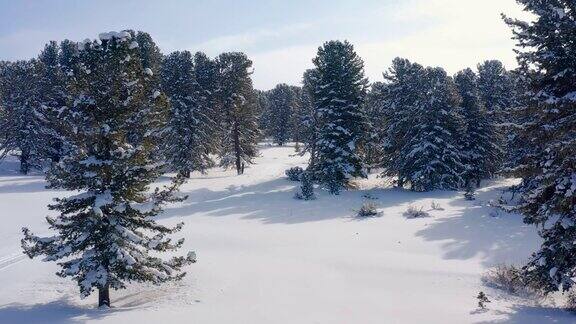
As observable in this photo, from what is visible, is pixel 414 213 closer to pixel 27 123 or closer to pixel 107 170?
pixel 107 170

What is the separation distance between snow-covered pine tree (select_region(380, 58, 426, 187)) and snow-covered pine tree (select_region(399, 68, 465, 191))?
18 centimetres

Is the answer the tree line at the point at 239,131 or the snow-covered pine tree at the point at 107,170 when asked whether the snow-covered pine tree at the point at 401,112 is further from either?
the snow-covered pine tree at the point at 107,170

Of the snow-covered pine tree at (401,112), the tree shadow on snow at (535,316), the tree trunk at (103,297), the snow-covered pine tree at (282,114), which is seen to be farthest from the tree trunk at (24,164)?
the snow-covered pine tree at (282,114)

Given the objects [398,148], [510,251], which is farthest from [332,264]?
[398,148]

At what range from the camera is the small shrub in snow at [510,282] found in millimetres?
14094

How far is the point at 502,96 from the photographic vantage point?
2210 inches

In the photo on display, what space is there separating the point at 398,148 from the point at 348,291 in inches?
1026

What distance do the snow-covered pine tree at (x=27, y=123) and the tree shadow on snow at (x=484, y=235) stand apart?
3920 centimetres

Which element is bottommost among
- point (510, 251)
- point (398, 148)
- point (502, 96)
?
point (510, 251)

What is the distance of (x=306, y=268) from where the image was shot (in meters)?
16.5

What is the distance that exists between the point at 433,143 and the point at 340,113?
26.2ft

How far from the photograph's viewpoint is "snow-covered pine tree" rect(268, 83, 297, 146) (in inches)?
3708

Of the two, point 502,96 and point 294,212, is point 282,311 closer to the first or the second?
point 294,212

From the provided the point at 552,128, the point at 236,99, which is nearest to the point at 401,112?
the point at 236,99
